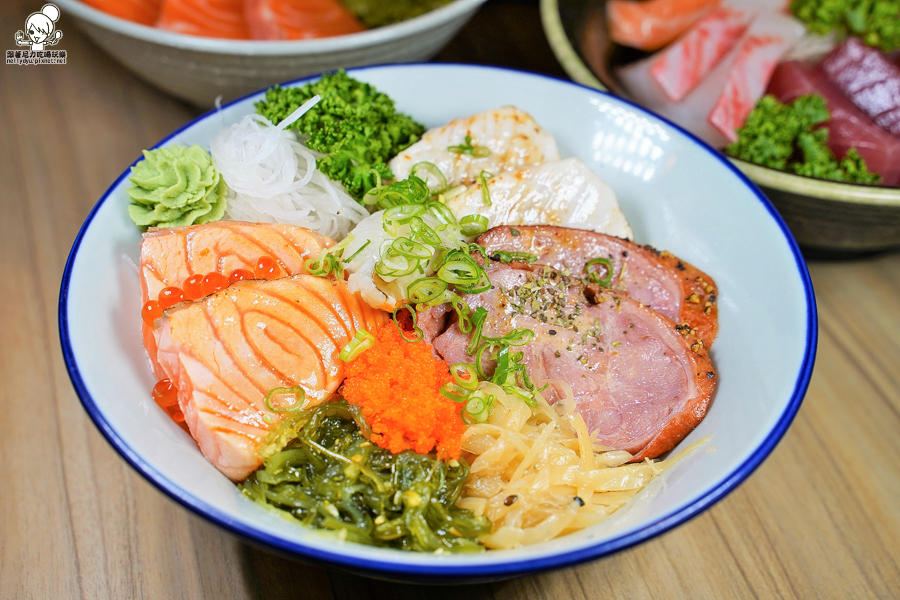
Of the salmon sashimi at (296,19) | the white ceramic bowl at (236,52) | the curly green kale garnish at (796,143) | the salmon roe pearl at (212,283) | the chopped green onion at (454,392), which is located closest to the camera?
the chopped green onion at (454,392)

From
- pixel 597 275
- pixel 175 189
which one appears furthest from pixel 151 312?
pixel 597 275

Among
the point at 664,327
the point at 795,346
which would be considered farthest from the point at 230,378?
the point at 795,346

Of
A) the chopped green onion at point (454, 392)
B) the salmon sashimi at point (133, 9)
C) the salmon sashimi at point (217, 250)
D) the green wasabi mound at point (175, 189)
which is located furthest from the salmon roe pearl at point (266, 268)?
the salmon sashimi at point (133, 9)

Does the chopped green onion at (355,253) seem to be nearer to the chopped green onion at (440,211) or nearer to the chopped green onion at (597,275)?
the chopped green onion at (440,211)

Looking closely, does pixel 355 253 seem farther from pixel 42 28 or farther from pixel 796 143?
pixel 42 28

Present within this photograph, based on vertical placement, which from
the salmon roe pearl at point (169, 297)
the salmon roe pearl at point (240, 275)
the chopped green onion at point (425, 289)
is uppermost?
the chopped green onion at point (425, 289)

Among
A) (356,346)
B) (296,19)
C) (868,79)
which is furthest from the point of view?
(296,19)
